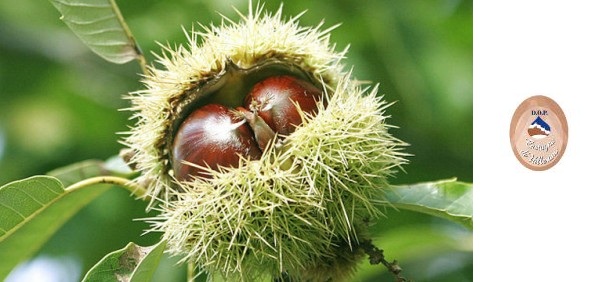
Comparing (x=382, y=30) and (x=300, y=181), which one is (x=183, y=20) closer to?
(x=382, y=30)

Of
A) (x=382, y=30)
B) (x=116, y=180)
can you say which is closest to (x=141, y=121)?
(x=116, y=180)

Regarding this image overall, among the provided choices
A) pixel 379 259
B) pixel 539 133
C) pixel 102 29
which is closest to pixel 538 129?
pixel 539 133

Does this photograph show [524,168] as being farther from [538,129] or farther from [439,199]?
[439,199]

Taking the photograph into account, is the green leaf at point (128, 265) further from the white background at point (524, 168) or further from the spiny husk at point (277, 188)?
the white background at point (524, 168)

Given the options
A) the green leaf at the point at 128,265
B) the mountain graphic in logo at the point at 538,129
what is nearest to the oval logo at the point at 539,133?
the mountain graphic in logo at the point at 538,129

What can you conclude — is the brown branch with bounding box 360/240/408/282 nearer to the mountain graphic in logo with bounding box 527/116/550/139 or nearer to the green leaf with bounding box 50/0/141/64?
the mountain graphic in logo with bounding box 527/116/550/139

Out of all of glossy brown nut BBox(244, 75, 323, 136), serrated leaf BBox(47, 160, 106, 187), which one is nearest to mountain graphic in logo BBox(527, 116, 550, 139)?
glossy brown nut BBox(244, 75, 323, 136)
